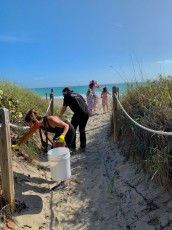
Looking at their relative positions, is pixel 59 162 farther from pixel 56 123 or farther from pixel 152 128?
pixel 152 128

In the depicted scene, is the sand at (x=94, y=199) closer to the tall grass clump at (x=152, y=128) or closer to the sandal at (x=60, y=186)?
the sandal at (x=60, y=186)

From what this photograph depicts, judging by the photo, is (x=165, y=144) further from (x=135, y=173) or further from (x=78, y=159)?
(x=78, y=159)

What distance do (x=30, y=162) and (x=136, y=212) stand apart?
2.44 metres

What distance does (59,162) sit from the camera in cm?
443

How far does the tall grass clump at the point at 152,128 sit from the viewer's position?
3.83m

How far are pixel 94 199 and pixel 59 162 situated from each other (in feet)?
2.65

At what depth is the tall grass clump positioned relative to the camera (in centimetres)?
383

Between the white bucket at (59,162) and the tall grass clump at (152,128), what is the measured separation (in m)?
1.21

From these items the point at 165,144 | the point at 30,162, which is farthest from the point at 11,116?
the point at 165,144

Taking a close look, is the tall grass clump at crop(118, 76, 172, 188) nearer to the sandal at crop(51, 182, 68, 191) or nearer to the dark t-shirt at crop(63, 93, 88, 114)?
the dark t-shirt at crop(63, 93, 88, 114)

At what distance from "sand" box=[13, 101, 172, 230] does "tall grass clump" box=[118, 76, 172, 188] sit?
24cm

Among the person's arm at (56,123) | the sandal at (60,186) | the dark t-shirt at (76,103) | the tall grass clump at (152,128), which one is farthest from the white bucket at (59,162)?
the dark t-shirt at (76,103)

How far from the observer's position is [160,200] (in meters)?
3.79

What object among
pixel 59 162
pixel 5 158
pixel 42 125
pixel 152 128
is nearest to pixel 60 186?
pixel 59 162
